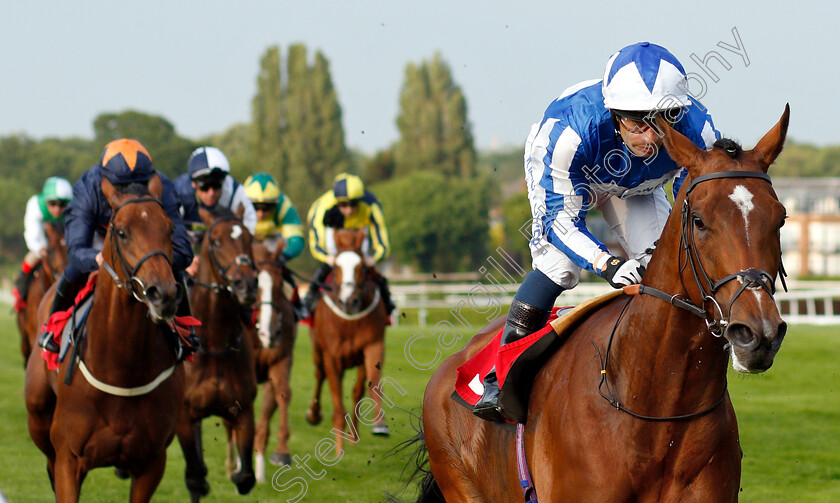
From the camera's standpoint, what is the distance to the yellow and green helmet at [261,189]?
8.69 m

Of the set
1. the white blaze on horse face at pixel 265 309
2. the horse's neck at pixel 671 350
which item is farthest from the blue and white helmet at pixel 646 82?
the white blaze on horse face at pixel 265 309

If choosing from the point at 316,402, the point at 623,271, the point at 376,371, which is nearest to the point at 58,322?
the point at 623,271

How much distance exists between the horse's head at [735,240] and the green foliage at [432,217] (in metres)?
43.9

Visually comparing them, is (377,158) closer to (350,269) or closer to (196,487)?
(350,269)

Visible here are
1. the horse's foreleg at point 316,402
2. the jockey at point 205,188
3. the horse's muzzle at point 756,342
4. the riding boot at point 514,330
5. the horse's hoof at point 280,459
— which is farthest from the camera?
the horse's foreleg at point 316,402

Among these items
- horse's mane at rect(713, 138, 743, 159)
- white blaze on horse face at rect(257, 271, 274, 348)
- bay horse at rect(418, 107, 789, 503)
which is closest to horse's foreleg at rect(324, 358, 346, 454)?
white blaze on horse face at rect(257, 271, 274, 348)

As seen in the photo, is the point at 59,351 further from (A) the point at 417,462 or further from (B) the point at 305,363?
(B) the point at 305,363

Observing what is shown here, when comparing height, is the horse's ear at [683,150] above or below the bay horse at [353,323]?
above

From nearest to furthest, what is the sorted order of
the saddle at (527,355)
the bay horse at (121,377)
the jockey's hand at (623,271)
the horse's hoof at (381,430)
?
the jockey's hand at (623,271) → the saddle at (527,355) → the bay horse at (121,377) → the horse's hoof at (381,430)

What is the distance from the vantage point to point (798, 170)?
80250 mm

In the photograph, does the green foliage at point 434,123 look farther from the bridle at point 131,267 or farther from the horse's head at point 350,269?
the bridle at point 131,267

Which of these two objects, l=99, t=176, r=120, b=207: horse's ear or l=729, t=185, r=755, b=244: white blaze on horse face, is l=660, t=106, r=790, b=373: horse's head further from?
l=99, t=176, r=120, b=207: horse's ear

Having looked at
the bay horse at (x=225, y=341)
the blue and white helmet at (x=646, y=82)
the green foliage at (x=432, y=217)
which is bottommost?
the green foliage at (x=432, y=217)

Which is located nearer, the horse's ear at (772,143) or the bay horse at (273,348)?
the horse's ear at (772,143)
